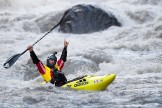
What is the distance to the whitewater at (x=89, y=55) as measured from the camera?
7.32 metres

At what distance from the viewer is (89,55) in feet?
38.2

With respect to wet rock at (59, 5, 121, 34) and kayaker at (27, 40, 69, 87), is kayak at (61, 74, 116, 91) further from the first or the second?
wet rock at (59, 5, 121, 34)

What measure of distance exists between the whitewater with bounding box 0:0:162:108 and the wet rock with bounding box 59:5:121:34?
326 mm

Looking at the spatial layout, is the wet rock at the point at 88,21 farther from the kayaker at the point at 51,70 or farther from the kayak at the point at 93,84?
the kayak at the point at 93,84

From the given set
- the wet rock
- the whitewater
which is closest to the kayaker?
the whitewater

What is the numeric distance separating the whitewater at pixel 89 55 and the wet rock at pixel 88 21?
33 centimetres

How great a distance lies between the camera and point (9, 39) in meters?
15.2

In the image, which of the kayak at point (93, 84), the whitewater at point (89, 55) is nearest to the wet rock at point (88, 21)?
the whitewater at point (89, 55)

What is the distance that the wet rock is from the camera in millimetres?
15750

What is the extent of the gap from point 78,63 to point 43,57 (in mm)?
1851

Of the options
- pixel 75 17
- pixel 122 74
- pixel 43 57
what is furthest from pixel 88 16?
pixel 122 74

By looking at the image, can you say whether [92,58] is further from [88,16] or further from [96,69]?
[88,16]

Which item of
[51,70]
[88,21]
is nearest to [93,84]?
[51,70]

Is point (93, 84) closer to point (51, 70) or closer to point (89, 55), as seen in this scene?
point (51, 70)
